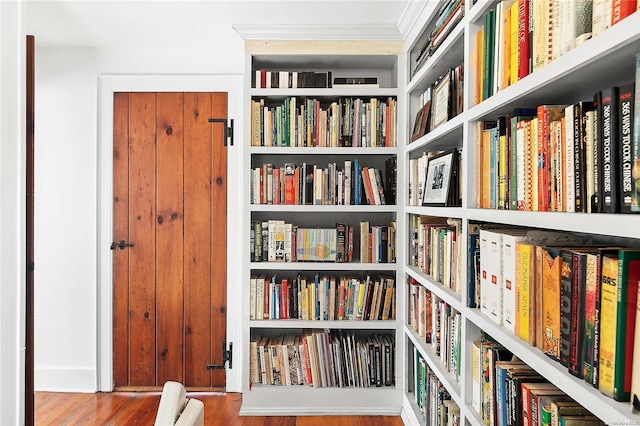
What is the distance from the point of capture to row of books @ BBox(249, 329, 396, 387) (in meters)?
2.91

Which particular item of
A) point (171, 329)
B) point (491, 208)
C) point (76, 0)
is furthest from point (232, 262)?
point (491, 208)

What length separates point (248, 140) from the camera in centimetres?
289

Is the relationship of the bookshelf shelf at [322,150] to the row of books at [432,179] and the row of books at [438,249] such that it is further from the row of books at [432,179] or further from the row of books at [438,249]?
the row of books at [438,249]

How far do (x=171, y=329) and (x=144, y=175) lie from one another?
1.11m

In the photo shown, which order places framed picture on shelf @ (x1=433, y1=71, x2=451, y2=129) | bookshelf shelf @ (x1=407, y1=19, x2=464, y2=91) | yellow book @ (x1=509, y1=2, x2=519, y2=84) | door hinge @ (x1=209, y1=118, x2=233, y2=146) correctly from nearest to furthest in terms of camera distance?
yellow book @ (x1=509, y1=2, x2=519, y2=84), bookshelf shelf @ (x1=407, y1=19, x2=464, y2=91), framed picture on shelf @ (x1=433, y1=71, x2=451, y2=129), door hinge @ (x1=209, y1=118, x2=233, y2=146)

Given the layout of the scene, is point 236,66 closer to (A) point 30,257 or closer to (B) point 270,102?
(B) point 270,102

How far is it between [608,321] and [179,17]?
2.64 meters

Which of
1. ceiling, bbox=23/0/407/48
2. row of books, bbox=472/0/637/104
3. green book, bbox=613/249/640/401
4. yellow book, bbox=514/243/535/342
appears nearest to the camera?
green book, bbox=613/249/640/401

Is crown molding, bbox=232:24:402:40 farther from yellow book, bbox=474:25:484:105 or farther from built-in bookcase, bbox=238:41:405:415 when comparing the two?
yellow book, bbox=474:25:484:105

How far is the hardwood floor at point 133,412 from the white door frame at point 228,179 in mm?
159

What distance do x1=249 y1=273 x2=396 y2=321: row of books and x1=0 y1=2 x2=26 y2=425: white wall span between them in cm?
123

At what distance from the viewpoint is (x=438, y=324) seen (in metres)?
2.18

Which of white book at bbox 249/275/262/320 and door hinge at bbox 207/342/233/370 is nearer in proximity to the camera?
white book at bbox 249/275/262/320

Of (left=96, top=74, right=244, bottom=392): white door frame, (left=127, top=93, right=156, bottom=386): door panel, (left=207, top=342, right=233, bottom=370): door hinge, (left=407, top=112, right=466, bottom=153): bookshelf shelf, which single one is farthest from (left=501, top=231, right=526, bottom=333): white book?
(left=127, top=93, right=156, bottom=386): door panel
